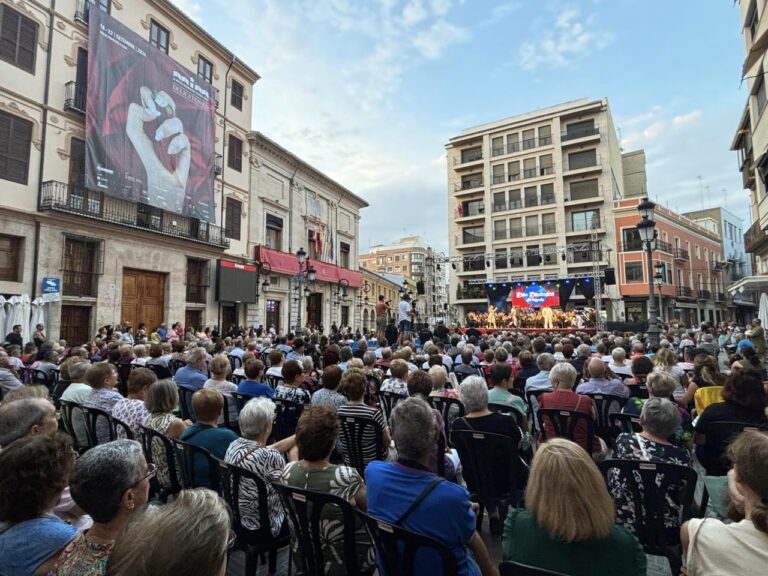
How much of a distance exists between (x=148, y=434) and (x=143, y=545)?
262cm

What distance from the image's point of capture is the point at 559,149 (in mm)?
37031

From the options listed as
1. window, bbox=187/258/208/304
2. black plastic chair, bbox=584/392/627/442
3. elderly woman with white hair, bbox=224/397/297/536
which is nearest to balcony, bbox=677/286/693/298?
window, bbox=187/258/208/304

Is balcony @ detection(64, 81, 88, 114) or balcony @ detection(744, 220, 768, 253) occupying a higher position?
balcony @ detection(64, 81, 88, 114)

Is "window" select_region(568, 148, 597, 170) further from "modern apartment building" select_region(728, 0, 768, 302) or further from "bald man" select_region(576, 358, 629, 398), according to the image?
"bald man" select_region(576, 358, 629, 398)

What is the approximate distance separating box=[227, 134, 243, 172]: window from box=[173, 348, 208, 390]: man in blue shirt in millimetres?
18277

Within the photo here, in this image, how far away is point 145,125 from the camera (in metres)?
16.7

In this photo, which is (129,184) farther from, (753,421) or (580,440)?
(753,421)

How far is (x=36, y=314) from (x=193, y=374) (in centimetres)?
1071

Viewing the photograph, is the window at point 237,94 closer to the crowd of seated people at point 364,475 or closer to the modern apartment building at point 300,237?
the modern apartment building at point 300,237

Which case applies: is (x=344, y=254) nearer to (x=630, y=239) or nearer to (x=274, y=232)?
(x=274, y=232)

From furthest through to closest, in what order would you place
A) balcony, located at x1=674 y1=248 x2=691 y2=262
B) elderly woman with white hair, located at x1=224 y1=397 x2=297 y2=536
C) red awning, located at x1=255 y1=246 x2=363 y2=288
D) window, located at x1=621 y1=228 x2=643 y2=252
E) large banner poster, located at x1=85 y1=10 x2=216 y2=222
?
balcony, located at x1=674 y1=248 x2=691 y2=262
window, located at x1=621 y1=228 x2=643 y2=252
red awning, located at x1=255 y1=246 x2=363 y2=288
large banner poster, located at x1=85 y1=10 x2=216 y2=222
elderly woman with white hair, located at x1=224 y1=397 x2=297 y2=536

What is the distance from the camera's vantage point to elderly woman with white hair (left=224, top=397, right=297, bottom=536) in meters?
2.67

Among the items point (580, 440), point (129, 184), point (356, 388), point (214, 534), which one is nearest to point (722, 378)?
point (580, 440)

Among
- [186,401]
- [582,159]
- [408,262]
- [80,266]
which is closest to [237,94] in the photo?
[80,266]
